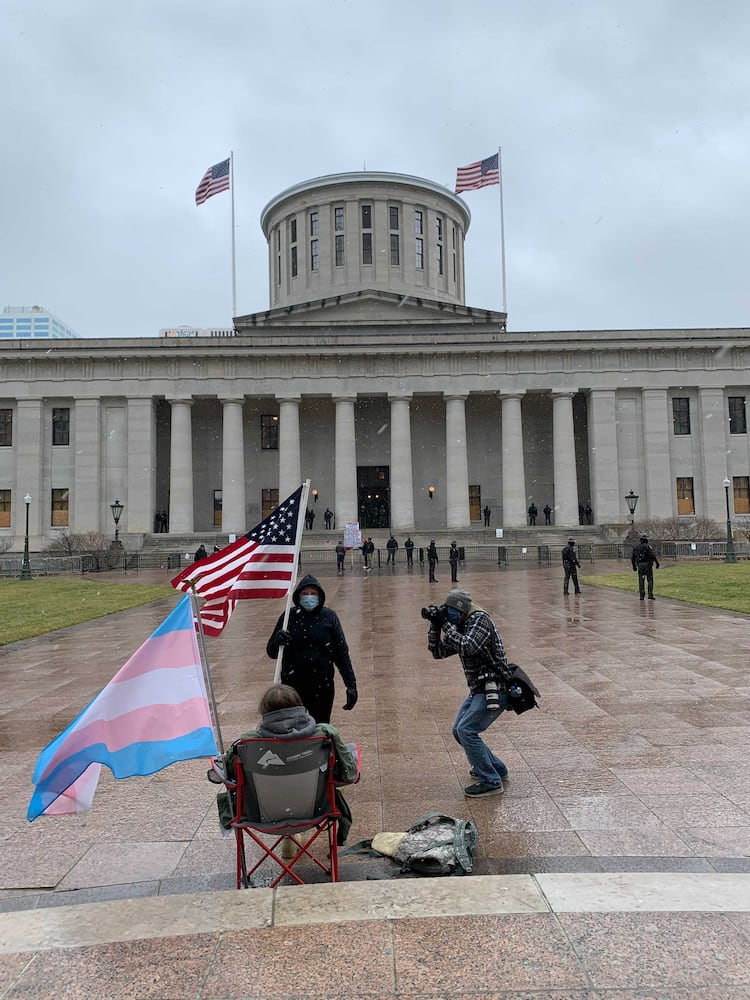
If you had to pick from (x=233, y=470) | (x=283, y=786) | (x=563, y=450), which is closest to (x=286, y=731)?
(x=283, y=786)

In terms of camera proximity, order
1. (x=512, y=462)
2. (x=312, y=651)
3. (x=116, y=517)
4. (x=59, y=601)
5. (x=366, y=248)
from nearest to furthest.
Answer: (x=312, y=651), (x=59, y=601), (x=116, y=517), (x=512, y=462), (x=366, y=248)

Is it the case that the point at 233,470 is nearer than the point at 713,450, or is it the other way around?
the point at 233,470

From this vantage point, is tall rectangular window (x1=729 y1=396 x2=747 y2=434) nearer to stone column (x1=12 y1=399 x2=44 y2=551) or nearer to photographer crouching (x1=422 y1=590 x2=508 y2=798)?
stone column (x1=12 y1=399 x2=44 y2=551)

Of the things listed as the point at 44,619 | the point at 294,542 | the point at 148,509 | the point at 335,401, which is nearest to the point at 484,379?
the point at 335,401

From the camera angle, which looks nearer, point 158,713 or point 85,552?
point 158,713

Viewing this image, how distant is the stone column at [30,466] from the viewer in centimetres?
5244

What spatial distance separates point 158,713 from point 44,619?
56.6 feet

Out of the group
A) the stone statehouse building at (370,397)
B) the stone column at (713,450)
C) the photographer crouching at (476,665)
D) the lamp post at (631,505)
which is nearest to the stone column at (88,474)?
the stone statehouse building at (370,397)

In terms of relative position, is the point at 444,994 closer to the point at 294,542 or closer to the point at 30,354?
the point at 294,542

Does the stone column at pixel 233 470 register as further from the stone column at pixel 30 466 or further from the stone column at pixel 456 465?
the stone column at pixel 456 465

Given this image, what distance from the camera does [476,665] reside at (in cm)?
660

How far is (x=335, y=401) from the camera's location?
5444cm

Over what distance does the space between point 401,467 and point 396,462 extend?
50 centimetres

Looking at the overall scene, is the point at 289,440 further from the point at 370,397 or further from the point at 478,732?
the point at 478,732
